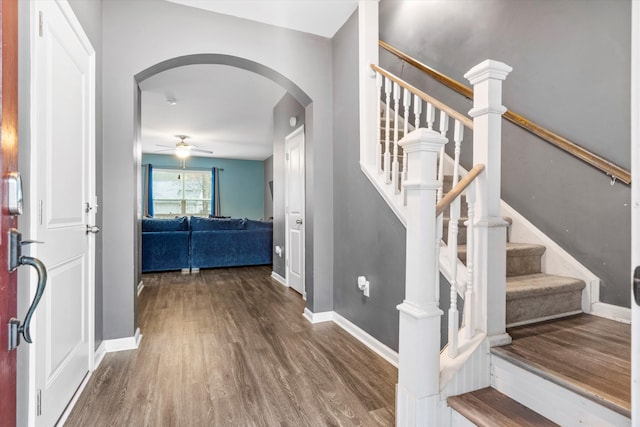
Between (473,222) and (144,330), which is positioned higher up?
(473,222)

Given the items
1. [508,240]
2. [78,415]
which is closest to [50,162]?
[78,415]

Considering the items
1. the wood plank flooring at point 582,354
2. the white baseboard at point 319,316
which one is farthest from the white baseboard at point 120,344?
the wood plank flooring at point 582,354

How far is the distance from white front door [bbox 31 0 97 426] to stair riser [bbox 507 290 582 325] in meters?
2.19

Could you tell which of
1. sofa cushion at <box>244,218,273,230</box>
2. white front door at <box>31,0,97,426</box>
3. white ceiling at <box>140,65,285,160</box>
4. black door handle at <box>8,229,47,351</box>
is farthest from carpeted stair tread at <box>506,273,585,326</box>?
sofa cushion at <box>244,218,273,230</box>

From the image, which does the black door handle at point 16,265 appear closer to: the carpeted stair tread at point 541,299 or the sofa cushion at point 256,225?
the carpeted stair tread at point 541,299

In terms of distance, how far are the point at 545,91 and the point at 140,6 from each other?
3004mm

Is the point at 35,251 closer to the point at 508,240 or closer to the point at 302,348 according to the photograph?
A: the point at 302,348

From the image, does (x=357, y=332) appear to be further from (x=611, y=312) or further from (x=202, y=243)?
(x=202, y=243)

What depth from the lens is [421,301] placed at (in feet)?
4.22

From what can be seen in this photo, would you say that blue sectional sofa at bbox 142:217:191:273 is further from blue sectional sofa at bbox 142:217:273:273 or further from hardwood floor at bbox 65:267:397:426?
hardwood floor at bbox 65:267:397:426

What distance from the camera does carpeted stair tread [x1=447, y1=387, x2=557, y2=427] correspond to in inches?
45.1

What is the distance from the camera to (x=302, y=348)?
2.40 meters

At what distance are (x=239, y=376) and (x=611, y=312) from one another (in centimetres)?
217

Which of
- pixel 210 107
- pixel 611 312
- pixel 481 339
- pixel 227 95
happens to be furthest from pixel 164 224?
pixel 611 312
